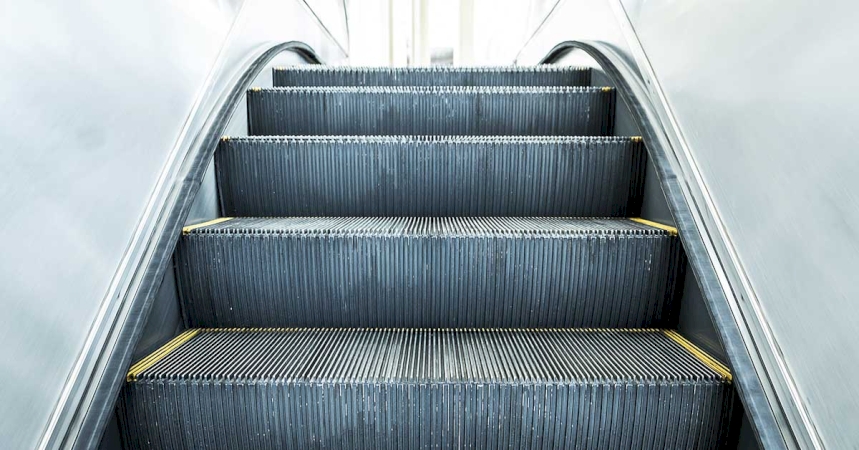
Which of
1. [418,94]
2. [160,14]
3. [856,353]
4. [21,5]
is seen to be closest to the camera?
[856,353]

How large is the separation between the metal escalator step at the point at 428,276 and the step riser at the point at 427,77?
89 centimetres

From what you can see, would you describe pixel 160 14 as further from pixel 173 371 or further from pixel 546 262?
pixel 546 262

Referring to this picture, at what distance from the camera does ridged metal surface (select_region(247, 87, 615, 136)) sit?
1.39 meters

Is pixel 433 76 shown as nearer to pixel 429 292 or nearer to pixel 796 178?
pixel 429 292

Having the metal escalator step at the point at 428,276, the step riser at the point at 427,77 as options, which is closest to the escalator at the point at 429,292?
the metal escalator step at the point at 428,276

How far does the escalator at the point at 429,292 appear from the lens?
768mm

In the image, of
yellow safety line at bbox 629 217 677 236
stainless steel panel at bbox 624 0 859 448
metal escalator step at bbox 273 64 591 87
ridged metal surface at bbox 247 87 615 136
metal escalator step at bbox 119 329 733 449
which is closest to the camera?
stainless steel panel at bbox 624 0 859 448

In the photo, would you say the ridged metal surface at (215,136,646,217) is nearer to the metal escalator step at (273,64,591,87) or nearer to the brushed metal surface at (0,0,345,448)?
the brushed metal surface at (0,0,345,448)

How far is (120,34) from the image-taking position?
0.88 metres

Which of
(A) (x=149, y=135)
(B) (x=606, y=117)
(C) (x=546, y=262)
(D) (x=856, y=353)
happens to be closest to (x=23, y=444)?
(A) (x=149, y=135)

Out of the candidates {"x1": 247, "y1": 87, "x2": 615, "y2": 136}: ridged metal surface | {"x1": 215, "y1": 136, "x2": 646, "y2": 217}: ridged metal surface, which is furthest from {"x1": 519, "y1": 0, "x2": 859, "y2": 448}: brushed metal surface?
{"x1": 247, "y1": 87, "x2": 615, "y2": 136}: ridged metal surface

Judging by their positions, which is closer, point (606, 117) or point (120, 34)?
point (120, 34)

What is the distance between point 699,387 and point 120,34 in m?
1.08

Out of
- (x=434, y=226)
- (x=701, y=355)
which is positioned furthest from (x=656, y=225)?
(x=434, y=226)
